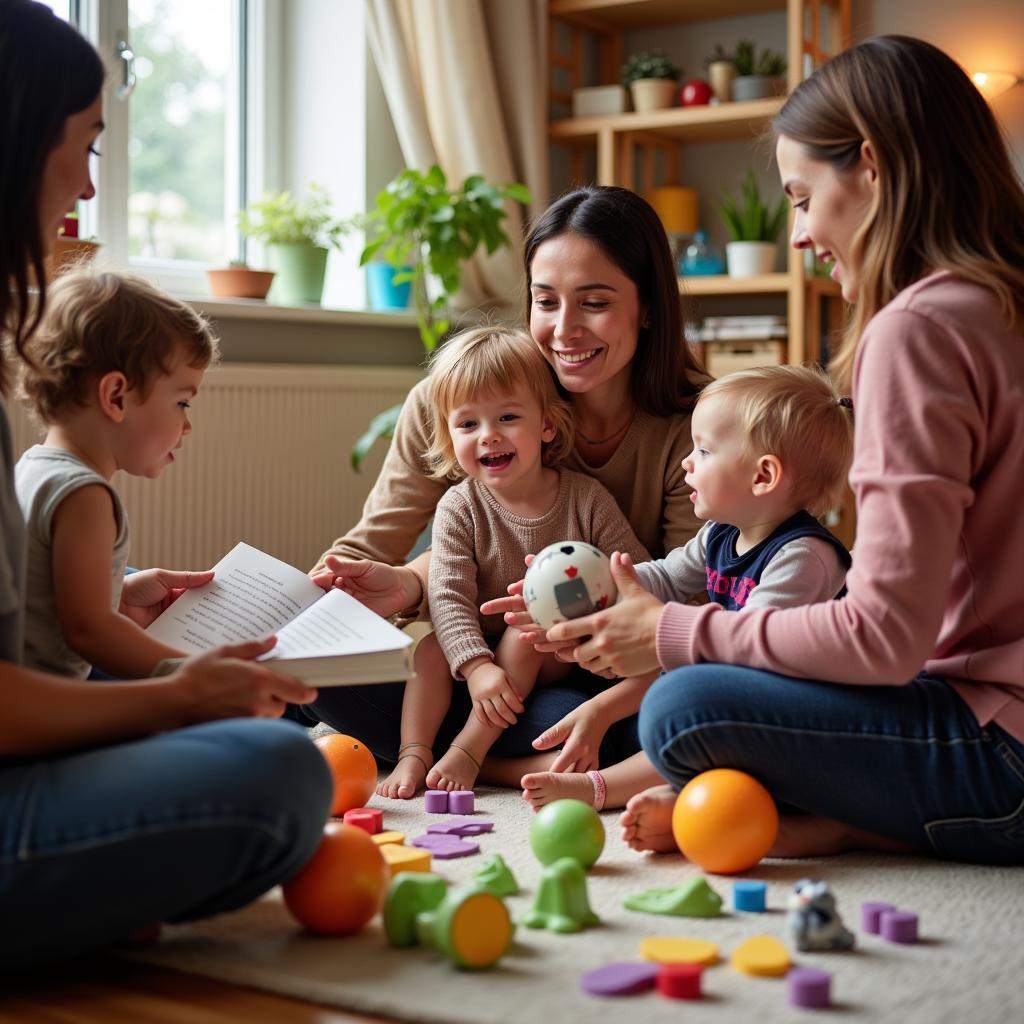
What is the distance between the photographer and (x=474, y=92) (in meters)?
4.02

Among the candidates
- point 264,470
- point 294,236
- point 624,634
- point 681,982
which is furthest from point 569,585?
point 294,236

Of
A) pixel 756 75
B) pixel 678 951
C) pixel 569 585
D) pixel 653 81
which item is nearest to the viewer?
pixel 678 951

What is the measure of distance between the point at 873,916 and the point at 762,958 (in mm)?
171

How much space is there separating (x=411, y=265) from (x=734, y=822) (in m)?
2.83

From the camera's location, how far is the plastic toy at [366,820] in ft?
5.93

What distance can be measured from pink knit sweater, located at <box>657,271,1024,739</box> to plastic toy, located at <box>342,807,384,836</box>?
575mm

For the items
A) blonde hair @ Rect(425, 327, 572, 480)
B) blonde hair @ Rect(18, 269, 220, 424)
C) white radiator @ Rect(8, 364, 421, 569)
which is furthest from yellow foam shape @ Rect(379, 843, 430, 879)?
white radiator @ Rect(8, 364, 421, 569)

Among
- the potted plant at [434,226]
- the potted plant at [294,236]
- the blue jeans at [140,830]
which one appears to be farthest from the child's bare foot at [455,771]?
the potted plant at [294,236]

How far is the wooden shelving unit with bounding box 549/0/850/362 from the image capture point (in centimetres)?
406

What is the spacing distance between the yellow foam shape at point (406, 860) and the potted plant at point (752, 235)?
2.90 metres

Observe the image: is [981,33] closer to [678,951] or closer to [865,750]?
[865,750]

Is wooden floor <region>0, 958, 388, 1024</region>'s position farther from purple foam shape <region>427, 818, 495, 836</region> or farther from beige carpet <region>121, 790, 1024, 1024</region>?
purple foam shape <region>427, 818, 495, 836</region>

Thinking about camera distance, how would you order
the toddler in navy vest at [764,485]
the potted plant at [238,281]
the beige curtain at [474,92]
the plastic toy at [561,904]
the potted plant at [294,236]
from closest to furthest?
1. the plastic toy at [561,904]
2. the toddler in navy vest at [764,485]
3. the potted plant at [238,281]
4. the potted plant at [294,236]
5. the beige curtain at [474,92]

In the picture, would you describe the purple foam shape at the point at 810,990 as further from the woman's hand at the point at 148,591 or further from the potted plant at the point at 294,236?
the potted plant at the point at 294,236
